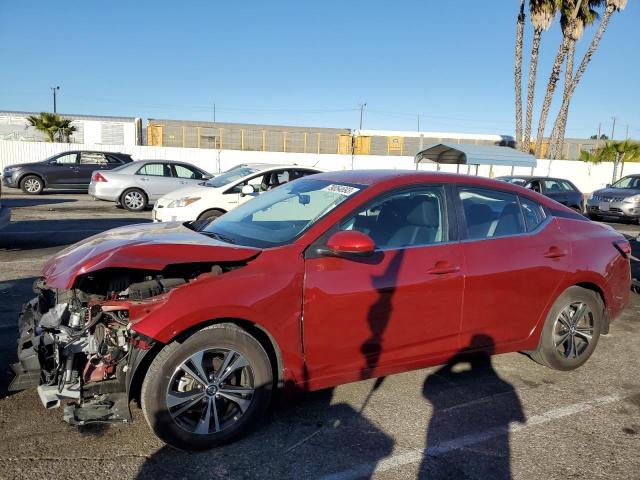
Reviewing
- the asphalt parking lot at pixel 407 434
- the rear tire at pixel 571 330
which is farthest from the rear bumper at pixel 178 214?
the rear tire at pixel 571 330

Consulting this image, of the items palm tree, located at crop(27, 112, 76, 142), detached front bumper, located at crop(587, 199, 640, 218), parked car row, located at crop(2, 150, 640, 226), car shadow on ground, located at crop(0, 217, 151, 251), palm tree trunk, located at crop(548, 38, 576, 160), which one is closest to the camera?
car shadow on ground, located at crop(0, 217, 151, 251)

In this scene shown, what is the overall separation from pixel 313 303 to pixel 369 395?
3.45 feet

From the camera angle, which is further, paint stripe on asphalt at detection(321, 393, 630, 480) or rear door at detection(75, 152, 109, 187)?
rear door at detection(75, 152, 109, 187)

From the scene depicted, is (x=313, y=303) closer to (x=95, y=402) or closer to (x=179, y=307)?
(x=179, y=307)

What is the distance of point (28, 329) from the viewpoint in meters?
3.37

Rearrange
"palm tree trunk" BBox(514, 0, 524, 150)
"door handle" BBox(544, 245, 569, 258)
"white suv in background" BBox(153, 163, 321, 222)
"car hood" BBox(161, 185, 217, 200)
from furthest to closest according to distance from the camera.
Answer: "palm tree trunk" BBox(514, 0, 524, 150), "car hood" BBox(161, 185, 217, 200), "white suv in background" BBox(153, 163, 321, 222), "door handle" BBox(544, 245, 569, 258)

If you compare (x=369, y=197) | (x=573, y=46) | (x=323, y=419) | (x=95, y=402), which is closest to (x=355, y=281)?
(x=369, y=197)

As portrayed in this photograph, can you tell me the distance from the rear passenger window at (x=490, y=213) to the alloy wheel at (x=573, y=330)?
821 millimetres

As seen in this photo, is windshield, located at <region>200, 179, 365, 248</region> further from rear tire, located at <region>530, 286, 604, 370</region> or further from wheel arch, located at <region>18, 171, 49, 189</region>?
wheel arch, located at <region>18, 171, 49, 189</region>

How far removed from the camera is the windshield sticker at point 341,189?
3734mm

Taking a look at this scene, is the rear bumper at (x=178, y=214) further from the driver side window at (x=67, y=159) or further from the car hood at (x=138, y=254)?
the driver side window at (x=67, y=159)

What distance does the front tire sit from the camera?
2.92m

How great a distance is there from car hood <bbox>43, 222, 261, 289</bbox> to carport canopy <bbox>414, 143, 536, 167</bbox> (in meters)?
18.7

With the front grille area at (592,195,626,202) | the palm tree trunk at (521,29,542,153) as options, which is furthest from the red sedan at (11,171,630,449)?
the palm tree trunk at (521,29,542,153)
